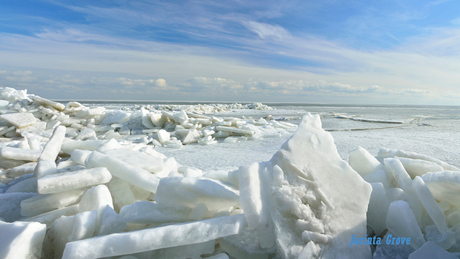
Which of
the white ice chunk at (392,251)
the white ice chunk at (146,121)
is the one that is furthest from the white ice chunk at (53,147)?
the white ice chunk at (146,121)

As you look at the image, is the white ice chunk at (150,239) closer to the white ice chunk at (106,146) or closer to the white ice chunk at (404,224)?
the white ice chunk at (404,224)

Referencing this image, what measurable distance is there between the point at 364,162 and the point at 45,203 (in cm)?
178

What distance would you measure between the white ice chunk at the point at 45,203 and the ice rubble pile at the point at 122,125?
3.04m

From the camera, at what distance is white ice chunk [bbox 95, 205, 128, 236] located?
41.4 inches

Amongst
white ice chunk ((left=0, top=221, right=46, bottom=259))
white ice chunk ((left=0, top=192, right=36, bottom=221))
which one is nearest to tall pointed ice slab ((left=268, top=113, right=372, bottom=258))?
white ice chunk ((left=0, top=221, right=46, bottom=259))

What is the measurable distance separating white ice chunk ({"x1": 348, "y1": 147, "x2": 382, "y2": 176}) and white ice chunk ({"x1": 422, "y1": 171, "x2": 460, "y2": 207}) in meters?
0.31

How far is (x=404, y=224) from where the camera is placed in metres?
1.04

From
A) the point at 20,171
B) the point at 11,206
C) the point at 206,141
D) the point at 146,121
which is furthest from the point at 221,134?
the point at 11,206

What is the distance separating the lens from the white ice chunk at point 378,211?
1191 mm

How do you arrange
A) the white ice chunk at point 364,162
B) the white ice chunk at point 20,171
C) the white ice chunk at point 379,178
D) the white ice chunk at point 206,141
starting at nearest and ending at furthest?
the white ice chunk at point 379,178 → the white ice chunk at point 364,162 → the white ice chunk at point 20,171 → the white ice chunk at point 206,141

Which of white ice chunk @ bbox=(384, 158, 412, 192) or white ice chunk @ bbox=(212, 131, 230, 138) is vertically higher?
white ice chunk @ bbox=(384, 158, 412, 192)

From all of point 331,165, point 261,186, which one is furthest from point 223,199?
point 331,165

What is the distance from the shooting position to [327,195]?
1108 millimetres

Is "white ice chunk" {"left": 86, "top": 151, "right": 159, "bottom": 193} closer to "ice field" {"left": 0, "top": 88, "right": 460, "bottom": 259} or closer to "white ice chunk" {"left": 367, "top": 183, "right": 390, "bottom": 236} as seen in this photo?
"ice field" {"left": 0, "top": 88, "right": 460, "bottom": 259}
